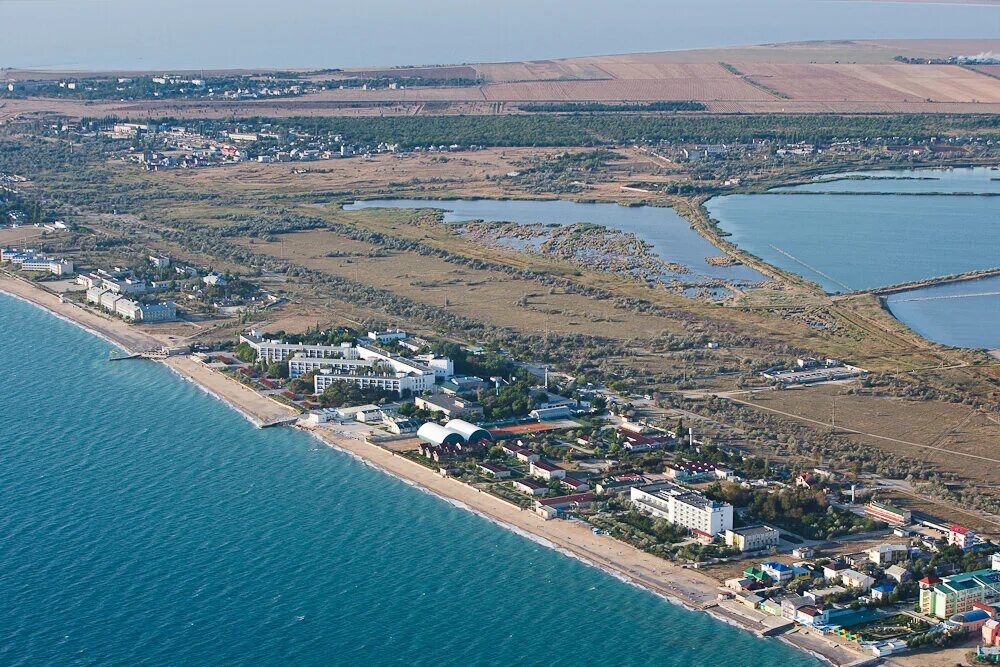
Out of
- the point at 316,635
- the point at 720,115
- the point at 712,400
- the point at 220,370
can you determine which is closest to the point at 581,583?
the point at 316,635

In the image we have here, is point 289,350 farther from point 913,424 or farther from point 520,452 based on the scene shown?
point 913,424

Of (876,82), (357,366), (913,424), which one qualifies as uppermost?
(876,82)

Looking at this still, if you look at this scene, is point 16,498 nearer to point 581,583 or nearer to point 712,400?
point 581,583

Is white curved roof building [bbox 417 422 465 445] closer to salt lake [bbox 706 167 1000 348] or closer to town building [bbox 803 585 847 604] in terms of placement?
town building [bbox 803 585 847 604]

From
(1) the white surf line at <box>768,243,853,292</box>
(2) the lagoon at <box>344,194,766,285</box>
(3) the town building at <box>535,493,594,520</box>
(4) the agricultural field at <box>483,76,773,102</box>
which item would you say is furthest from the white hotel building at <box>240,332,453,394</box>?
(4) the agricultural field at <box>483,76,773,102</box>

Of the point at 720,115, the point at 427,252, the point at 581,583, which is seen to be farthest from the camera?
the point at 720,115

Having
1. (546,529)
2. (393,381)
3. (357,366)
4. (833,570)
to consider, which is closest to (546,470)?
(546,529)
